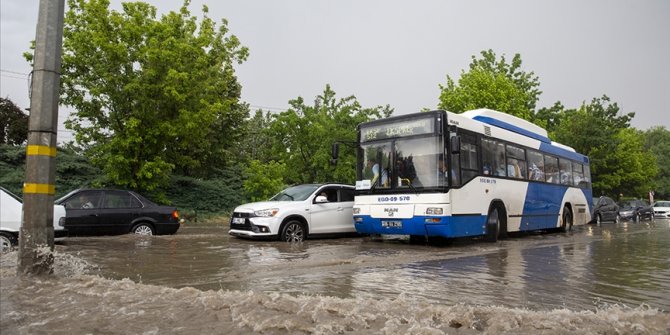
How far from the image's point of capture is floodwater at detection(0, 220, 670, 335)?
4691mm

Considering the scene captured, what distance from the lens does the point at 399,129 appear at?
1275 cm

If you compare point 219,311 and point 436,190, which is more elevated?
point 436,190

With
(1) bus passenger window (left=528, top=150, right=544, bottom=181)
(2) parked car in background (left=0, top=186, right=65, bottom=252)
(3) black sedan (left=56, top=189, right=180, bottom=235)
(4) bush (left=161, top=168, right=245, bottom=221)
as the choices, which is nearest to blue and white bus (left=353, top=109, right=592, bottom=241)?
(1) bus passenger window (left=528, top=150, right=544, bottom=181)

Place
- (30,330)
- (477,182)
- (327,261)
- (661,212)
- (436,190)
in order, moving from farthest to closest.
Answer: (661,212) → (477,182) → (436,190) → (327,261) → (30,330)

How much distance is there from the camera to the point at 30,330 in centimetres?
452

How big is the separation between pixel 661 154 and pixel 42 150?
94913 mm

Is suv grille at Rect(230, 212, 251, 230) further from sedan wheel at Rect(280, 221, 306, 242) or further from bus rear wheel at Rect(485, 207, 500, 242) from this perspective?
bus rear wheel at Rect(485, 207, 500, 242)

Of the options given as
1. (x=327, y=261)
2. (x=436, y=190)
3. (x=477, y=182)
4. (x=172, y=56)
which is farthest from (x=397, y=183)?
(x=172, y=56)

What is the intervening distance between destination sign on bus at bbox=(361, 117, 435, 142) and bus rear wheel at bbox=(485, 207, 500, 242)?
317 centimetres

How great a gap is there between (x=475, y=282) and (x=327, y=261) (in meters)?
2.90

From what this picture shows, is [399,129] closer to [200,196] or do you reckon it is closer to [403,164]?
[403,164]

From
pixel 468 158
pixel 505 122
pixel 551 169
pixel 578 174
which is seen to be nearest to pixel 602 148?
pixel 578 174

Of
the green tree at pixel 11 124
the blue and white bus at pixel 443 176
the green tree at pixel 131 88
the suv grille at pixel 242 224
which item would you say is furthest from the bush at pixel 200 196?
the blue and white bus at pixel 443 176

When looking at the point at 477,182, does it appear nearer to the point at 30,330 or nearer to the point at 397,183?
the point at 397,183
